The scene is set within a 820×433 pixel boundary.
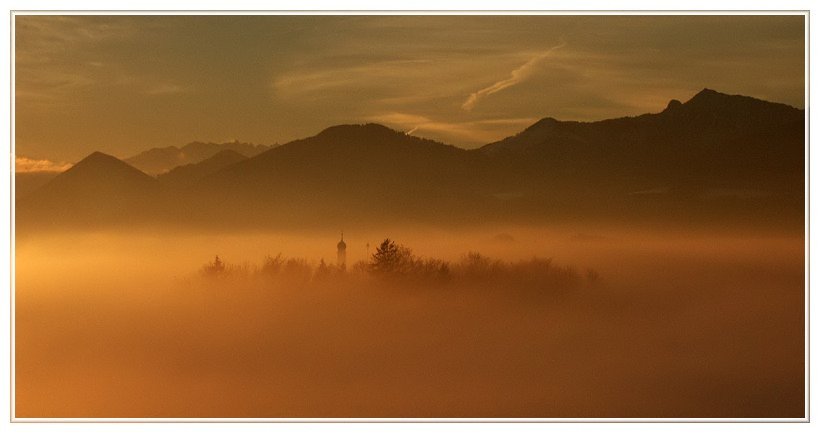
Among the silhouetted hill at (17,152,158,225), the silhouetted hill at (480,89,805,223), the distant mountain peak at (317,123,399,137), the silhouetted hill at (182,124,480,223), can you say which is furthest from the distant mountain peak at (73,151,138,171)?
the silhouetted hill at (480,89,805,223)

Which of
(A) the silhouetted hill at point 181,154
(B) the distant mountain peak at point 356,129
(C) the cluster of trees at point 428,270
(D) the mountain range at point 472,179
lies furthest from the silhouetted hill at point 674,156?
(A) the silhouetted hill at point 181,154

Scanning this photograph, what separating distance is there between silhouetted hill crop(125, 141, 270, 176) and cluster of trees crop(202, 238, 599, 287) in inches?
23.1

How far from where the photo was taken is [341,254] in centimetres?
512

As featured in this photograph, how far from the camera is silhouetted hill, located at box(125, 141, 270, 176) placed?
510cm

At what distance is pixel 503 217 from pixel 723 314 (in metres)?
1.30

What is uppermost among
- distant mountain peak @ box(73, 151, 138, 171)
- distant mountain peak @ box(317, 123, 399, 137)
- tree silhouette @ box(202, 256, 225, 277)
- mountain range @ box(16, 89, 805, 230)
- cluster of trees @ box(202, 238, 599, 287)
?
distant mountain peak @ box(317, 123, 399, 137)

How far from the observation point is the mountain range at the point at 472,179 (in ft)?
16.7

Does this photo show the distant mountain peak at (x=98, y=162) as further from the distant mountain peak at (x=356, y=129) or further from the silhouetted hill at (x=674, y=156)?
the silhouetted hill at (x=674, y=156)

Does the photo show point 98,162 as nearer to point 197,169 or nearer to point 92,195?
point 92,195

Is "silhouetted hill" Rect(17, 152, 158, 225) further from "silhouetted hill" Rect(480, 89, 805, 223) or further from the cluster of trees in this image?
"silhouetted hill" Rect(480, 89, 805, 223)

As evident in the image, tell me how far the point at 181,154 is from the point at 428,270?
1487mm

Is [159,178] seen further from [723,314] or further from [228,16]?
[723,314]

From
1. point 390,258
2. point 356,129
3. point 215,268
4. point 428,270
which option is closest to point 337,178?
point 356,129

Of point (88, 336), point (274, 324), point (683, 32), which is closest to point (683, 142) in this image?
point (683, 32)
